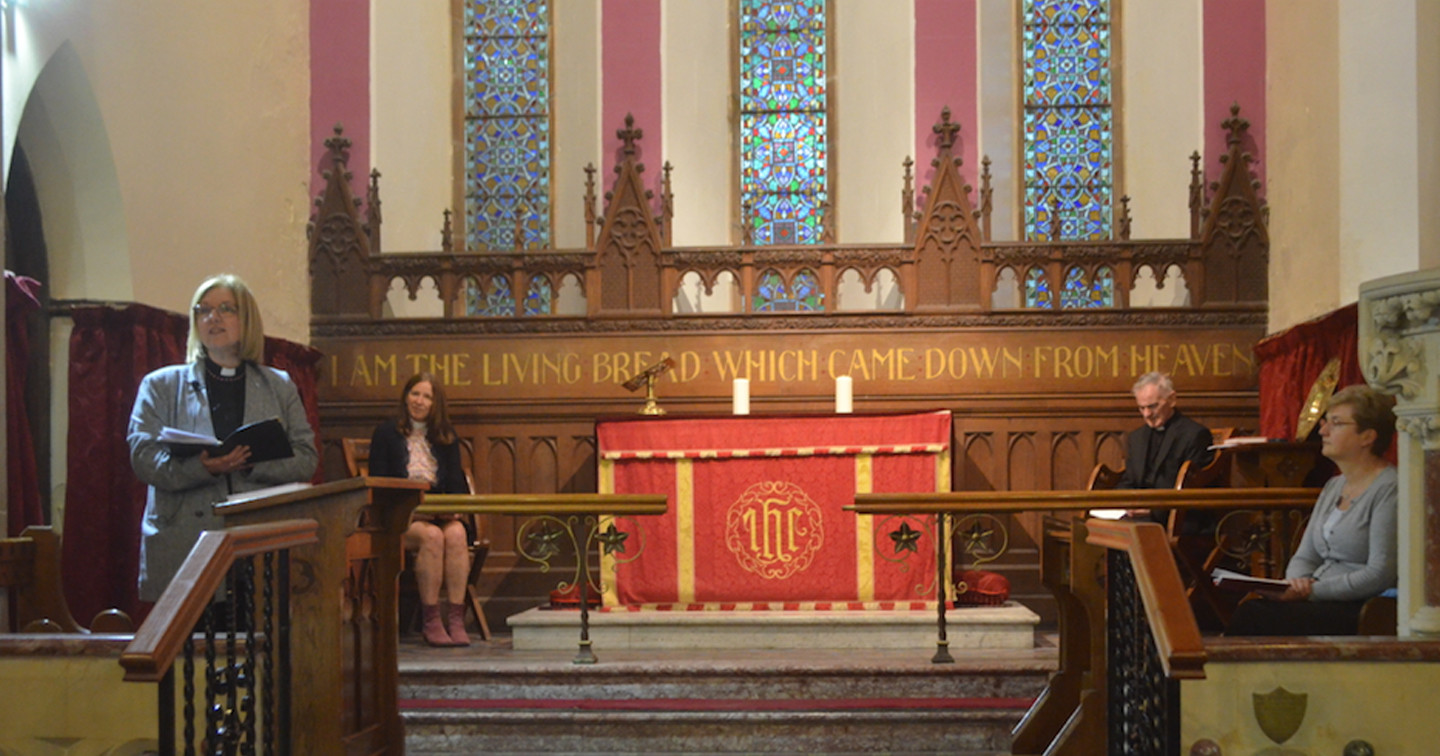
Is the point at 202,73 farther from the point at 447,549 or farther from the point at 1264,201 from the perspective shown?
the point at 1264,201

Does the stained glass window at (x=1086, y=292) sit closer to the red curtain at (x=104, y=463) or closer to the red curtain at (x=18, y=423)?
the red curtain at (x=104, y=463)

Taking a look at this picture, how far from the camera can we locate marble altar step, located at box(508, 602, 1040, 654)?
626cm

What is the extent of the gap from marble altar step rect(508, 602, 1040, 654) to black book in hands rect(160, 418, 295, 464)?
261cm

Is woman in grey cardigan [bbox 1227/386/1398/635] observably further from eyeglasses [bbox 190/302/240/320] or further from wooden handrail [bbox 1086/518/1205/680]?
eyeglasses [bbox 190/302/240/320]

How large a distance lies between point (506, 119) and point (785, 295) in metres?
2.36

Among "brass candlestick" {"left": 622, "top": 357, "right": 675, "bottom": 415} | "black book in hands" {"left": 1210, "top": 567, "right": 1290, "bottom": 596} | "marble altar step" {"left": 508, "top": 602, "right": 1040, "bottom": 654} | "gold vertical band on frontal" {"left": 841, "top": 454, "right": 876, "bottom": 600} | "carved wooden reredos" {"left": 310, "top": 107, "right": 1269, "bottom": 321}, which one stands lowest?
"marble altar step" {"left": 508, "top": 602, "right": 1040, "bottom": 654}

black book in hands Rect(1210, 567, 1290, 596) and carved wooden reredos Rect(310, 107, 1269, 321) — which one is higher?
carved wooden reredos Rect(310, 107, 1269, 321)

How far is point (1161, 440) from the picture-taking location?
6.62 meters

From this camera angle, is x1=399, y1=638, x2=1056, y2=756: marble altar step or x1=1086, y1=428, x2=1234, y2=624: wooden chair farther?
x1=1086, y1=428, x2=1234, y2=624: wooden chair

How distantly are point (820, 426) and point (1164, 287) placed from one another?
108 inches

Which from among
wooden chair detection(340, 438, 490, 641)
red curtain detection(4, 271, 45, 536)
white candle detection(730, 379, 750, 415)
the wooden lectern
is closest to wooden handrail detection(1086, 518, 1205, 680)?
the wooden lectern

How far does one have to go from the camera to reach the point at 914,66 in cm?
871

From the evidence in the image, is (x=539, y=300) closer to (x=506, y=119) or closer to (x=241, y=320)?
(x=506, y=119)

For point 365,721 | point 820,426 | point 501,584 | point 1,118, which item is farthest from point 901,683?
point 1,118
